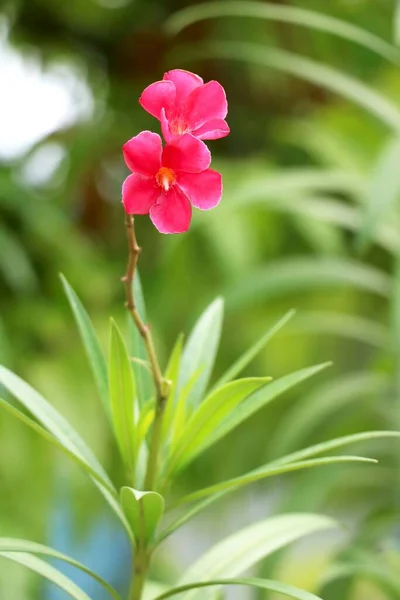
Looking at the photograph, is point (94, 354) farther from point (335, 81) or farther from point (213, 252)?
point (213, 252)

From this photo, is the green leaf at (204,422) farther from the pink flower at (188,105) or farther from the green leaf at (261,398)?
the pink flower at (188,105)

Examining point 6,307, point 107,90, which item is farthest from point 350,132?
point 6,307

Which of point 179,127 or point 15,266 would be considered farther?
point 15,266

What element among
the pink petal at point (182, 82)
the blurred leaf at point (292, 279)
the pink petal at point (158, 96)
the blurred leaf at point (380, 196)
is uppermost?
the blurred leaf at point (292, 279)

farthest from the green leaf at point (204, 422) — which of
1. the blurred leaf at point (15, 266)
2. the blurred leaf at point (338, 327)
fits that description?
the blurred leaf at point (15, 266)

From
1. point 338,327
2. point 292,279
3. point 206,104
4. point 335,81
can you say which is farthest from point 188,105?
point 338,327

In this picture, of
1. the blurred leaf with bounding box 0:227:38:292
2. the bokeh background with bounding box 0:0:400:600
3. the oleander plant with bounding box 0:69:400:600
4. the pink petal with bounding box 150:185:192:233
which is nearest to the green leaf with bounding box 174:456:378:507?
the oleander plant with bounding box 0:69:400:600

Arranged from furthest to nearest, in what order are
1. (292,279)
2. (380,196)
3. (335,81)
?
(292,279)
(335,81)
(380,196)
